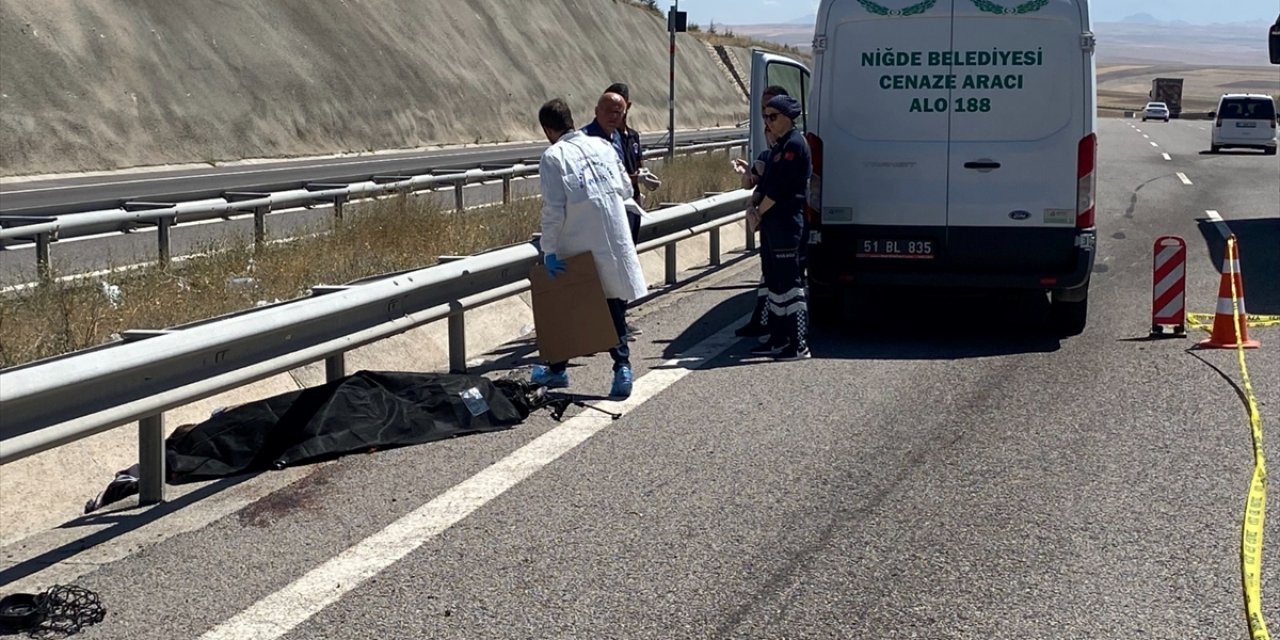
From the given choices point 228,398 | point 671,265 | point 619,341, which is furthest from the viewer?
point 671,265

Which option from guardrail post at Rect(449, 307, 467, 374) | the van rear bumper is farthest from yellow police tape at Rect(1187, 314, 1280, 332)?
guardrail post at Rect(449, 307, 467, 374)

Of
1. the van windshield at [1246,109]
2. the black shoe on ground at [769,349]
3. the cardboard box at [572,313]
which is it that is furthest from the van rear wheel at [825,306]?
the van windshield at [1246,109]

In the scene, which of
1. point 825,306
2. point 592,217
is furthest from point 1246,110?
point 592,217

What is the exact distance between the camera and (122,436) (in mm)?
7750

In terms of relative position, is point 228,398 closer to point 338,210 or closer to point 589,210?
point 589,210

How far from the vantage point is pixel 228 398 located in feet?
28.0

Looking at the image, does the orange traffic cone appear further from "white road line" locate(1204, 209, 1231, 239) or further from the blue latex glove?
"white road line" locate(1204, 209, 1231, 239)

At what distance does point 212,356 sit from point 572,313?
266cm

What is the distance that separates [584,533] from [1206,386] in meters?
4.87

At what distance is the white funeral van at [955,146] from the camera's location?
11.0 meters

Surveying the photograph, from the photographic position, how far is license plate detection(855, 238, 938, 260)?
36.9 feet

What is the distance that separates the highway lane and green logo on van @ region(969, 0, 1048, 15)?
8992mm

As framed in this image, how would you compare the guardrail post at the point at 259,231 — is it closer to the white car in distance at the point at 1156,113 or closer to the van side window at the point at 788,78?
the van side window at the point at 788,78

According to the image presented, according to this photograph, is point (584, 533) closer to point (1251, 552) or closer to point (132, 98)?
point (1251, 552)
